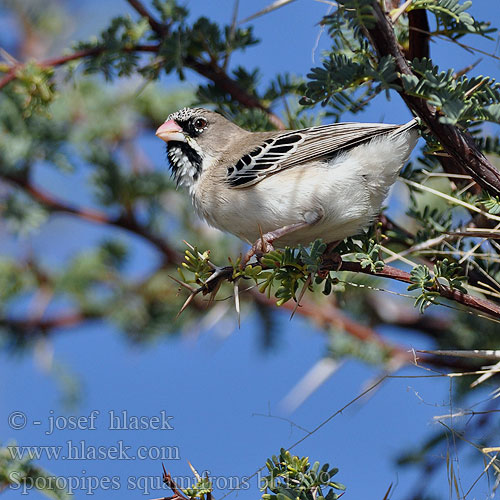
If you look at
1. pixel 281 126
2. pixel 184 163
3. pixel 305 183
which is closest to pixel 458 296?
pixel 305 183

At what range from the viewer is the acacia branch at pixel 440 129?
232cm

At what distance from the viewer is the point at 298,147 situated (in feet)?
12.5

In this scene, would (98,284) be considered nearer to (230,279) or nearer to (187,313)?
(187,313)

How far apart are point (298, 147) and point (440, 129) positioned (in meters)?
1.45

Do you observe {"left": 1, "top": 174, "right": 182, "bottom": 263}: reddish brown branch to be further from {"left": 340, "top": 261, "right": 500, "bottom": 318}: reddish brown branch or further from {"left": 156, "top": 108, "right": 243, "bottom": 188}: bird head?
{"left": 340, "top": 261, "right": 500, "bottom": 318}: reddish brown branch

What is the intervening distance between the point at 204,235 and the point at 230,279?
101 inches

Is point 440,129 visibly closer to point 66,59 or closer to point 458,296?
point 458,296

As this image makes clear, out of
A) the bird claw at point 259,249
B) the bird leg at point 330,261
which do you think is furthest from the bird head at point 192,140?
the bird leg at point 330,261

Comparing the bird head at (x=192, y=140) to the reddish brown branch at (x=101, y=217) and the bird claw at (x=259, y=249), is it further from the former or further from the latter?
the bird claw at (x=259, y=249)

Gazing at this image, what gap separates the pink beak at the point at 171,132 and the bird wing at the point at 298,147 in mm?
533

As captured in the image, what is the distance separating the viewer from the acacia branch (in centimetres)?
232

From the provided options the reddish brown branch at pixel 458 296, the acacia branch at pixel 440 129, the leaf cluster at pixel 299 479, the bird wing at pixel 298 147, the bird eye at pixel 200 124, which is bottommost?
the leaf cluster at pixel 299 479

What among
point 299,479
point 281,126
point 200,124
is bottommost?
point 299,479

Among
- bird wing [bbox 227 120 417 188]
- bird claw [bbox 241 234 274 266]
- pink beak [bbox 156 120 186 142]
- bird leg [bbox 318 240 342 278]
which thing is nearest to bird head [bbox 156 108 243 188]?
pink beak [bbox 156 120 186 142]
